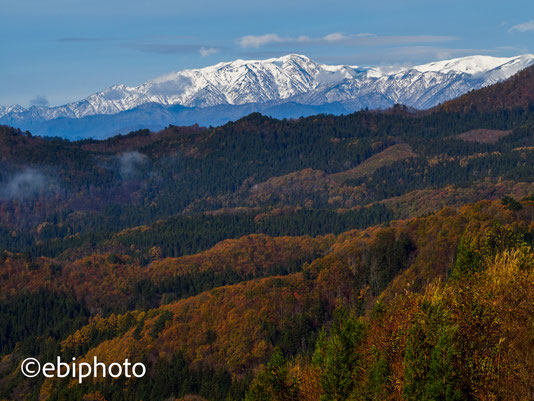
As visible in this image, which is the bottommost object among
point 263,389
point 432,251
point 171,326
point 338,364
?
point 171,326

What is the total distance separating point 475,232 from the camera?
14638 centimetres

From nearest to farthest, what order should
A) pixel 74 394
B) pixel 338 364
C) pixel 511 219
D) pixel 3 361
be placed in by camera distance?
pixel 338 364, pixel 74 394, pixel 511 219, pixel 3 361

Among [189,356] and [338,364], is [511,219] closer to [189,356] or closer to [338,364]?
[189,356]

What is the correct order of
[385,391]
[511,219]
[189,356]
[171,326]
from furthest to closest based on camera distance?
[171,326] < [189,356] < [511,219] < [385,391]

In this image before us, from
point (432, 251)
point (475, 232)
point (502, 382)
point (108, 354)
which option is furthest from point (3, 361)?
point (502, 382)

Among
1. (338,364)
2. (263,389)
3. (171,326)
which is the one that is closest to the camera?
(338,364)

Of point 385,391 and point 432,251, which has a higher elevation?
point 385,391

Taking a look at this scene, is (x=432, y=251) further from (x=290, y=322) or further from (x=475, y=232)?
(x=290, y=322)

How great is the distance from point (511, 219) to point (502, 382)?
114796 mm

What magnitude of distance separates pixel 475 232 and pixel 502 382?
10539 cm

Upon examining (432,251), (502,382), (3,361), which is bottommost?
(3,361)

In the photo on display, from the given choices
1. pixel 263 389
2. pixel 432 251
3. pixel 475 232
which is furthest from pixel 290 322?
pixel 263 389

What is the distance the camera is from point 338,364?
213 ft

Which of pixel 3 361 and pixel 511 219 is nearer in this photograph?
pixel 511 219
